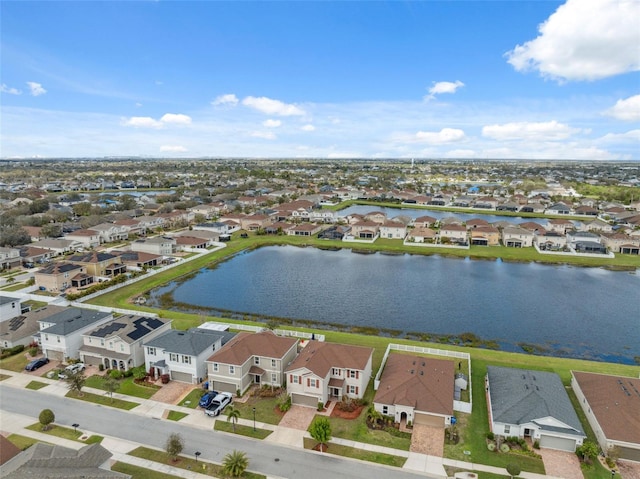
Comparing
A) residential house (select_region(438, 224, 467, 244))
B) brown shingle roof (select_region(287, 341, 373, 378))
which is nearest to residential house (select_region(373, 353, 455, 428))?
brown shingle roof (select_region(287, 341, 373, 378))

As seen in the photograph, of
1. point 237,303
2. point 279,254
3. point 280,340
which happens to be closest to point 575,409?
point 280,340

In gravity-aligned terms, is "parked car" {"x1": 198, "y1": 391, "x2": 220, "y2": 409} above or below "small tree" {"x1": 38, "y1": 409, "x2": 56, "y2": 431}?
below

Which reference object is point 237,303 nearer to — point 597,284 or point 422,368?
point 422,368

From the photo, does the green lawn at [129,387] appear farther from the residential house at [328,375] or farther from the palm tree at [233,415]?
the residential house at [328,375]

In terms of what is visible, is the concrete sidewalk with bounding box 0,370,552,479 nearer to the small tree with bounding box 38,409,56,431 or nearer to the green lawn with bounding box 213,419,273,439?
the green lawn with bounding box 213,419,273,439

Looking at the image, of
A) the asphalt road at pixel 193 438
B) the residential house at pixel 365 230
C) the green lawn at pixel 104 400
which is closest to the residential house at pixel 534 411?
the asphalt road at pixel 193 438

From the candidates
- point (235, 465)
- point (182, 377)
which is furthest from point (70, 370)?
point (235, 465)
